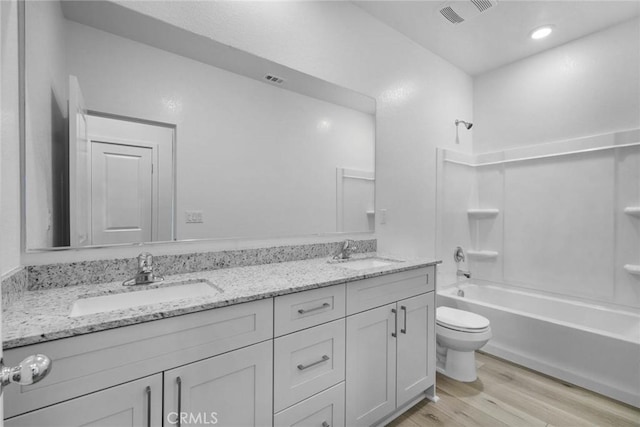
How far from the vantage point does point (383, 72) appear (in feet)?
7.89

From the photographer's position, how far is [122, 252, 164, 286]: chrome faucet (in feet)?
4.22

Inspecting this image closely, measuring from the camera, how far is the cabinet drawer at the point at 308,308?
4.00 ft

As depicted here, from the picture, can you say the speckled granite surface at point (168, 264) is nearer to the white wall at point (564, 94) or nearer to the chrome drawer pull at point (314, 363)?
the chrome drawer pull at point (314, 363)

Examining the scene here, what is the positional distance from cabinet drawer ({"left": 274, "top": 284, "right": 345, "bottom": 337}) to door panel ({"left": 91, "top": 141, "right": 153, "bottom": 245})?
2.40ft

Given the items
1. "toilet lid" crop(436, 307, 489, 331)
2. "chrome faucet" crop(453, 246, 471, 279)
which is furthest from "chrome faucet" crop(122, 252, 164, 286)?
"chrome faucet" crop(453, 246, 471, 279)

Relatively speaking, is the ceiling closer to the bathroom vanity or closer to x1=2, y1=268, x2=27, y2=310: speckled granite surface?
the bathroom vanity

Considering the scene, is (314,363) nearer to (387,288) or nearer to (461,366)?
(387,288)

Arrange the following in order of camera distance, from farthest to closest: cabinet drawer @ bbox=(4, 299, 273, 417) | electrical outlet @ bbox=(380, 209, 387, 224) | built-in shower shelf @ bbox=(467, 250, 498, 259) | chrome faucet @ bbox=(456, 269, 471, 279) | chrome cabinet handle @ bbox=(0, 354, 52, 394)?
built-in shower shelf @ bbox=(467, 250, 498, 259) → chrome faucet @ bbox=(456, 269, 471, 279) → electrical outlet @ bbox=(380, 209, 387, 224) → cabinet drawer @ bbox=(4, 299, 273, 417) → chrome cabinet handle @ bbox=(0, 354, 52, 394)

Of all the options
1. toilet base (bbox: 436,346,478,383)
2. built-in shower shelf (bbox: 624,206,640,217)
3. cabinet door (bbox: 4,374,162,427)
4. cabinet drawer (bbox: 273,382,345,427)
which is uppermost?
built-in shower shelf (bbox: 624,206,640,217)

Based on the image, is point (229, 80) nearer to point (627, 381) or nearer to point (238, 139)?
point (238, 139)

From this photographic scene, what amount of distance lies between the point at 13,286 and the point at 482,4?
→ 2.95 metres

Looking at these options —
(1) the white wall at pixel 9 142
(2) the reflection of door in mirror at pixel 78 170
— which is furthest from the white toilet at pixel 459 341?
(1) the white wall at pixel 9 142

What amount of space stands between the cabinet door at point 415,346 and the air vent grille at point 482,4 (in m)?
2.02

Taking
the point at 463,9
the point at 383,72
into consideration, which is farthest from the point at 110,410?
Result: the point at 463,9
